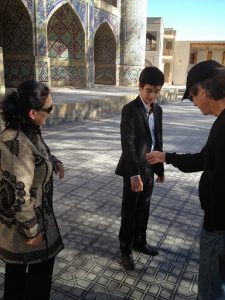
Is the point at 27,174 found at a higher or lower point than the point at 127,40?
lower

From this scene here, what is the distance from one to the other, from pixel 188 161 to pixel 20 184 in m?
1.00

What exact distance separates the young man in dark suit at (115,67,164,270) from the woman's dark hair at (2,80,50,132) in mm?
899

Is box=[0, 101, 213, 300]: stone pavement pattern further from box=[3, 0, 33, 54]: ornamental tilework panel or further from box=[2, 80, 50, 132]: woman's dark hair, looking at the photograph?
box=[3, 0, 33, 54]: ornamental tilework panel

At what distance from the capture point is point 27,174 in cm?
139

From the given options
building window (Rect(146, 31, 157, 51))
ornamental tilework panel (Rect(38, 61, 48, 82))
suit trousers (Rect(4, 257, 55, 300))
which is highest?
building window (Rect(146, 31, 157, 51))

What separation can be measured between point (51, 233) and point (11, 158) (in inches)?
19.0

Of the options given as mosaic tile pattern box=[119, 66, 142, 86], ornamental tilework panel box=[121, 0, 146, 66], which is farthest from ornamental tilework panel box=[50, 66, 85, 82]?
ornamental tilework panel box=[121, 0, 146, 66]

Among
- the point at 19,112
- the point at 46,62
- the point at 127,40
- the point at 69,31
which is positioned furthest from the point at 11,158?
the point at 127,40

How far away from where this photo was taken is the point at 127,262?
2.35 metres

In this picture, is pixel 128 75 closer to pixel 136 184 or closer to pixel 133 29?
pixel 133 29

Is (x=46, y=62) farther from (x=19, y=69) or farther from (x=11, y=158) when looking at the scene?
(x=11, y=158)

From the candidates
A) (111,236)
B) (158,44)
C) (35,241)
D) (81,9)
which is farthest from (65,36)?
(158,44)

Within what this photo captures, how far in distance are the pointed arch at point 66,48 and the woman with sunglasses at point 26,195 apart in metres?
12.8

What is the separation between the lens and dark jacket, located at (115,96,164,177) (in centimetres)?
221
